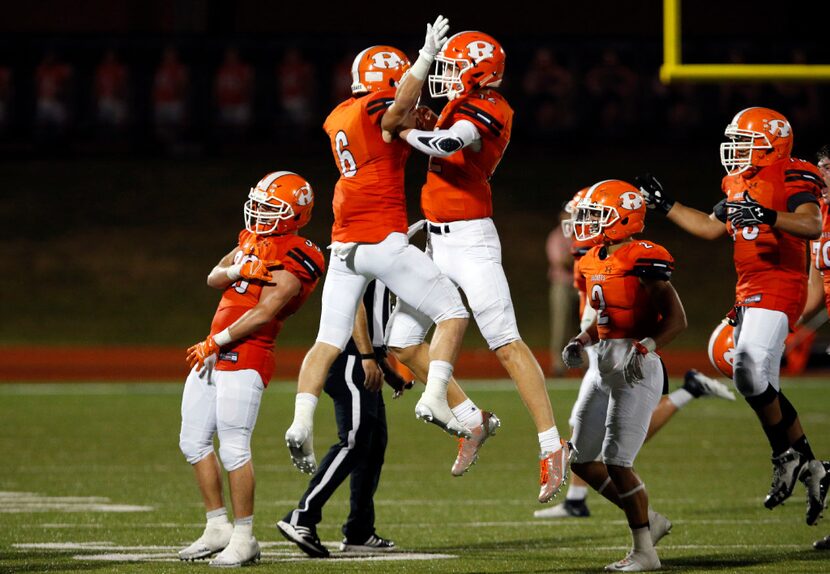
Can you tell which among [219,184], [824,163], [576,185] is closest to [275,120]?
[219,184]

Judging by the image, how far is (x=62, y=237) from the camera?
24.6 meters

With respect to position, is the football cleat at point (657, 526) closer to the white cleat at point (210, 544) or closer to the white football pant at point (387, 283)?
the white football pant at point (387, 283)

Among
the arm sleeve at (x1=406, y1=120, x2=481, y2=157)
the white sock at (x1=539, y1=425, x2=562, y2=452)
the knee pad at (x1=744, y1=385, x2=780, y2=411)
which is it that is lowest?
the knee pad at (x1=744, y1=385, x2=780, y2=411)

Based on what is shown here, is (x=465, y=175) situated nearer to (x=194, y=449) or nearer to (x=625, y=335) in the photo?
(x=625, y=335)

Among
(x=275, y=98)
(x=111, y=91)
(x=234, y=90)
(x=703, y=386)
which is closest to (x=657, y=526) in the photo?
(x=703, y=386)

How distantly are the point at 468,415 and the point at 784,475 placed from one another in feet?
5.91

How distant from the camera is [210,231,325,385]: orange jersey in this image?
7.22 metres

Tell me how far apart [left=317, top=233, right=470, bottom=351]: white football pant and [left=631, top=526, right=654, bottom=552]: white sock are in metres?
1.37

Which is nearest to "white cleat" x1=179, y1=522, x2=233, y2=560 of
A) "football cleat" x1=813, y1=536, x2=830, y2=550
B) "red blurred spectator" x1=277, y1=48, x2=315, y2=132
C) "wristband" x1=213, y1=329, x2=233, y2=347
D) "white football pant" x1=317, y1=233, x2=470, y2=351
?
"wristband" x1=213, y1=329, x2=233, y2=347

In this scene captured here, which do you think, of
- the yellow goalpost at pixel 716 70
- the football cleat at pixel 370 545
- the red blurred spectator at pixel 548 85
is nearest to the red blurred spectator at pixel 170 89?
the red blurred spectator at pixel 548 85

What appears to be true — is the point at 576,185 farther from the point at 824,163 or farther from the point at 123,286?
the point at 824,163

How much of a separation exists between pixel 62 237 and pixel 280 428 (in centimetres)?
1198

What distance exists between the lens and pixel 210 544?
729 cm

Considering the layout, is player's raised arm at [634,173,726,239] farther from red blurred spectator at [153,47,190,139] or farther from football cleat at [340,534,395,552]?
red blurred spectator at [153,47,190,139]
